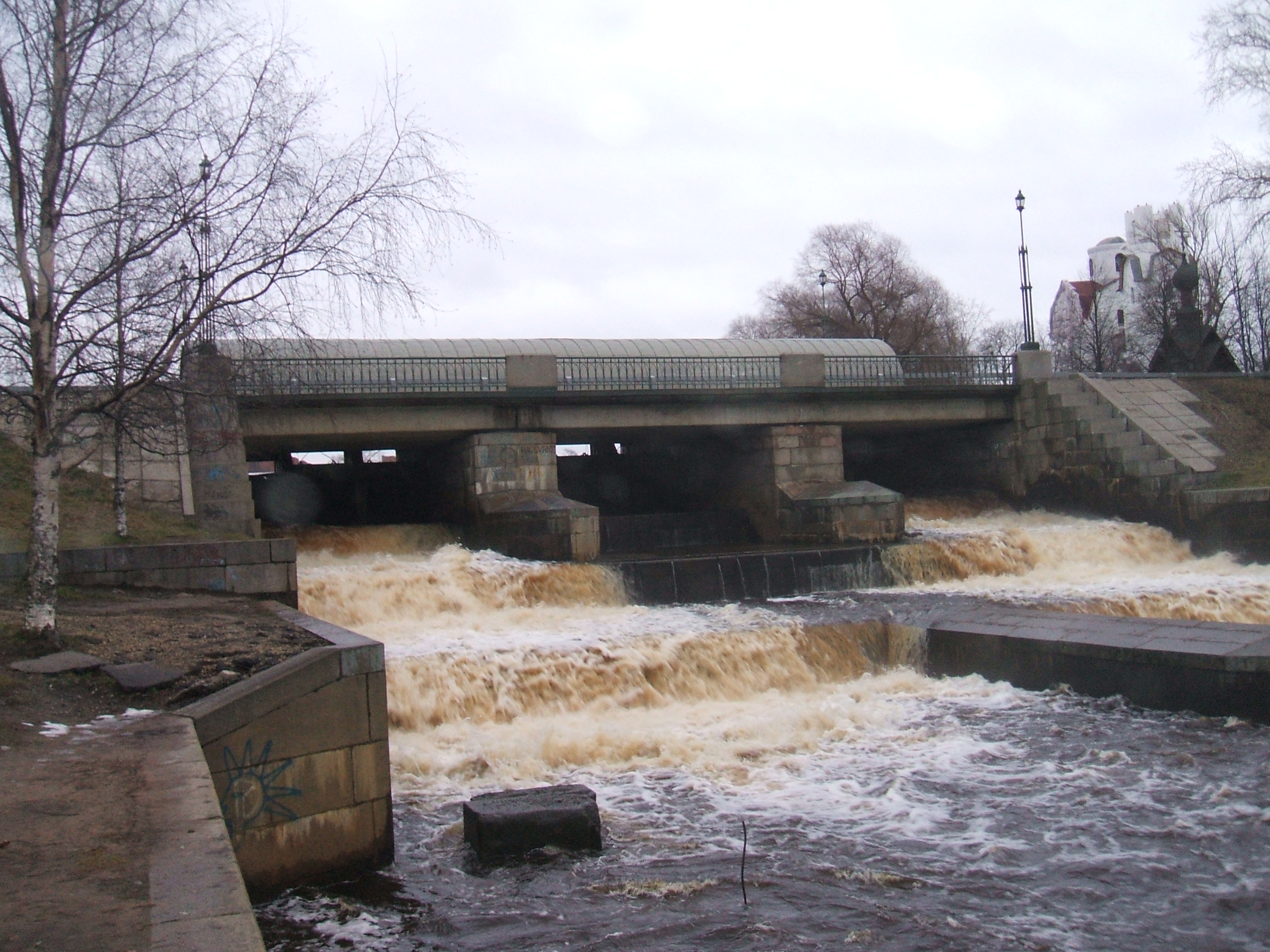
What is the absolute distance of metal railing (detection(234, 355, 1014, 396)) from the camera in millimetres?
21250

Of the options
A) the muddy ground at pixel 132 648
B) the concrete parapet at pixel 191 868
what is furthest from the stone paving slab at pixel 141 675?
the concrete parapet at pixel 191 868

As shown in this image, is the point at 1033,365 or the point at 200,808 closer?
the point at 200,808

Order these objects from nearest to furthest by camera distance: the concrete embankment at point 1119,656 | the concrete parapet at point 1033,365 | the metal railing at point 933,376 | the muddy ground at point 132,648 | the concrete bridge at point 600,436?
the muddy ground at point 132,648 → the concrete embankment at point 1119,656 → the concrete bridge at point 600,436 → the metal railing at point 933,376 → the concrete parapet at point 1033,365

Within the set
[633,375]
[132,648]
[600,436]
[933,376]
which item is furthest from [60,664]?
[933,376]

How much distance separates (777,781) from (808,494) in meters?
13.6

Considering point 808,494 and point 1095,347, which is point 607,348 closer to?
point 808,494

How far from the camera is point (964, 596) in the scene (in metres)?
16.6

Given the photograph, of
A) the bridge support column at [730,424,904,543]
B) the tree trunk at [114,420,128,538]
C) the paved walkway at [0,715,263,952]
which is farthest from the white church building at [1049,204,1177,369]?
the paved walkway at [0,715,263,952]

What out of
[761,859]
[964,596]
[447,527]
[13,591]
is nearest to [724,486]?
[447,527]

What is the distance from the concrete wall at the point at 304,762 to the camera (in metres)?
6.61

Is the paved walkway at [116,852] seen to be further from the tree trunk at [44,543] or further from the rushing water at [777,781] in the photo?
the tree trunk at [44,543]

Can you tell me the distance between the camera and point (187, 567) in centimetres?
1252

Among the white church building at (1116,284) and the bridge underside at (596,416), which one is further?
the white church building at (1116,284)

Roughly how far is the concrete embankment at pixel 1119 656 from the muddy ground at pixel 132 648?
7.77m
